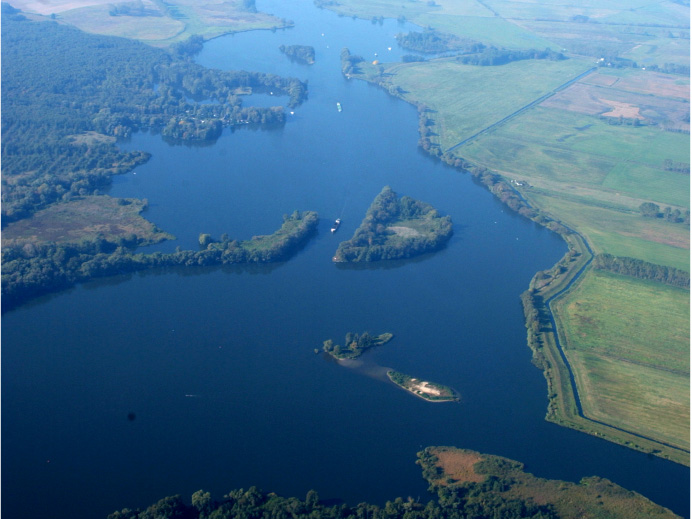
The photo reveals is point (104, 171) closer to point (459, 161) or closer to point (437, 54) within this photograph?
point (459, 161)

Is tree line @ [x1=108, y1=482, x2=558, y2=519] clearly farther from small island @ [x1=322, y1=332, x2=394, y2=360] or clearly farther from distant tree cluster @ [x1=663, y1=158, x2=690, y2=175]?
distant tree cluster @ [x1=663, y1=158, x2=690, y2=175]

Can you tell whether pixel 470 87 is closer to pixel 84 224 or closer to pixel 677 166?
pixel 677 166

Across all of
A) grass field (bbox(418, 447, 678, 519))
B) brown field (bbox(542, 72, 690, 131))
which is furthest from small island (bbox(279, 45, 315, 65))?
grass field (bbox(418, 447, 678, 519))

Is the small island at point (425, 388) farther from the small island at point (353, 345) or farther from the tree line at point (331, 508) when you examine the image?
the tree line at point (331, 508)

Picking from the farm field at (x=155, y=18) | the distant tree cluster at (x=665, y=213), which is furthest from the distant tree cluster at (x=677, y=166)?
the farm field at (x=155, y=18)

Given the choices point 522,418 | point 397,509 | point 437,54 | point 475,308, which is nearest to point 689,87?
point 437,54

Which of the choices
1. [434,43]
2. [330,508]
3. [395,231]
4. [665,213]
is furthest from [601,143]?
[330,508]
